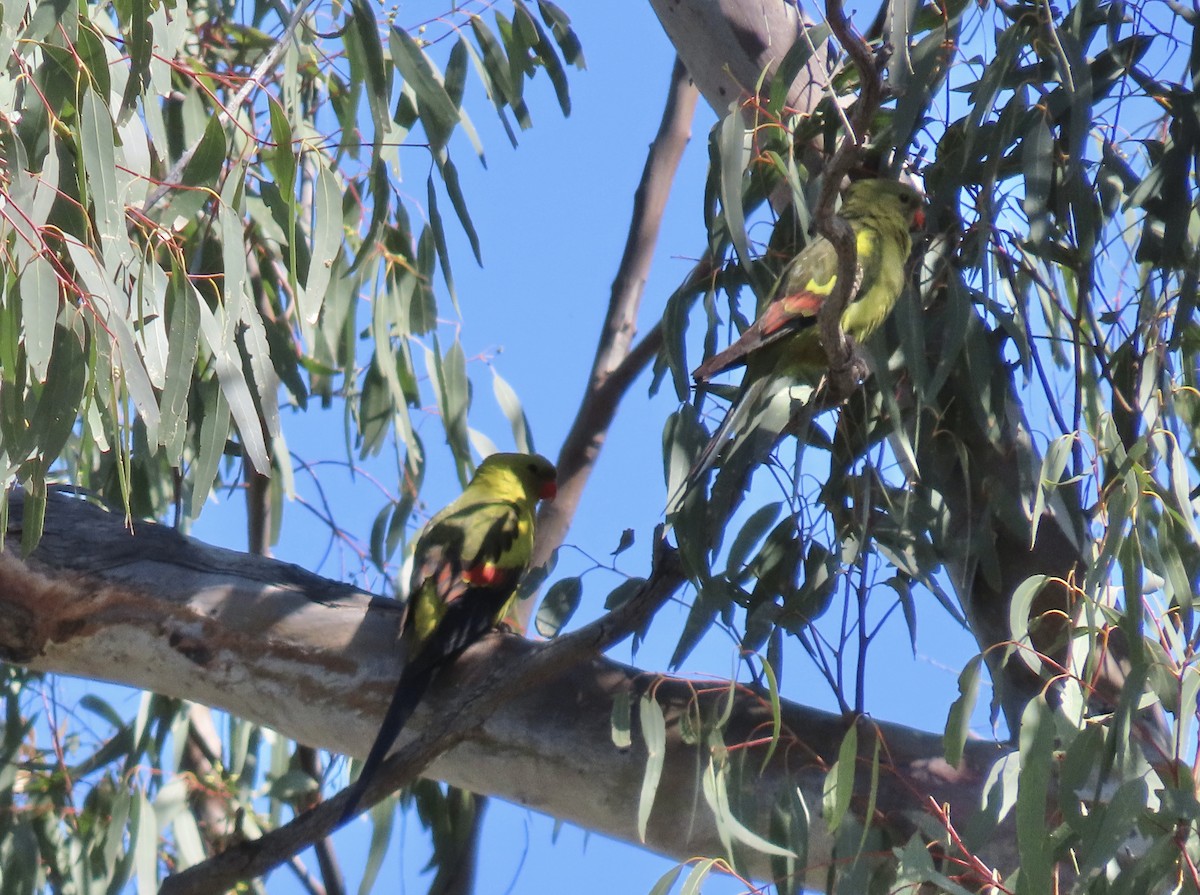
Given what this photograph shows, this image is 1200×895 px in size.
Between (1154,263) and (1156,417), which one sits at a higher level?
(1154,263)

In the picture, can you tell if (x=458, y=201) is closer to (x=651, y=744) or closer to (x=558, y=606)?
(x=558, y=606)

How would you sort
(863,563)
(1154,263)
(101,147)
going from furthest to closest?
(1154,263), (863,563), (101,147)

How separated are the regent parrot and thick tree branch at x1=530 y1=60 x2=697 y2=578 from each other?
97 cm

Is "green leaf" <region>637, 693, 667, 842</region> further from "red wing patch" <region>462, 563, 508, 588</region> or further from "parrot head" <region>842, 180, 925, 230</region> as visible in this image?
"parrot head" <region>842, 180, 925, 230</region>

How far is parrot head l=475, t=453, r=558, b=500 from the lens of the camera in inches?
135

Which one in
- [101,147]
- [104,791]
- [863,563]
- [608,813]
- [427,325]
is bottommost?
[104,791]

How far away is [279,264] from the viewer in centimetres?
316

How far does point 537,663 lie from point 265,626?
21.1 inches

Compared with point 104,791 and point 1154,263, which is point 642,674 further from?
point 104,791

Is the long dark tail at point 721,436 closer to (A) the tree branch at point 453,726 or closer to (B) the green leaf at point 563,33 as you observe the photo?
(A) the tree branch at point 453,726

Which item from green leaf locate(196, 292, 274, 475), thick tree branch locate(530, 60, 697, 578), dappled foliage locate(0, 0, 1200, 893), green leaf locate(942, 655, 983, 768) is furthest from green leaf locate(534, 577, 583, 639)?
thick tree branch locate(530, 60, 697, 578)

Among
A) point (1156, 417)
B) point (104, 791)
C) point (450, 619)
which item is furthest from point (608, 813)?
point (104, 791)

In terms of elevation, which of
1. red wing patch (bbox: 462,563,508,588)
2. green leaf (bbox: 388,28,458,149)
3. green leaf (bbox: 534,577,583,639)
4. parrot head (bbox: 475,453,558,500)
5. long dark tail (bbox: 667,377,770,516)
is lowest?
green leaf (bbox: 534,577,583,639)

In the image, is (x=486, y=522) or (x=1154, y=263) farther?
(x=486, y=522)
